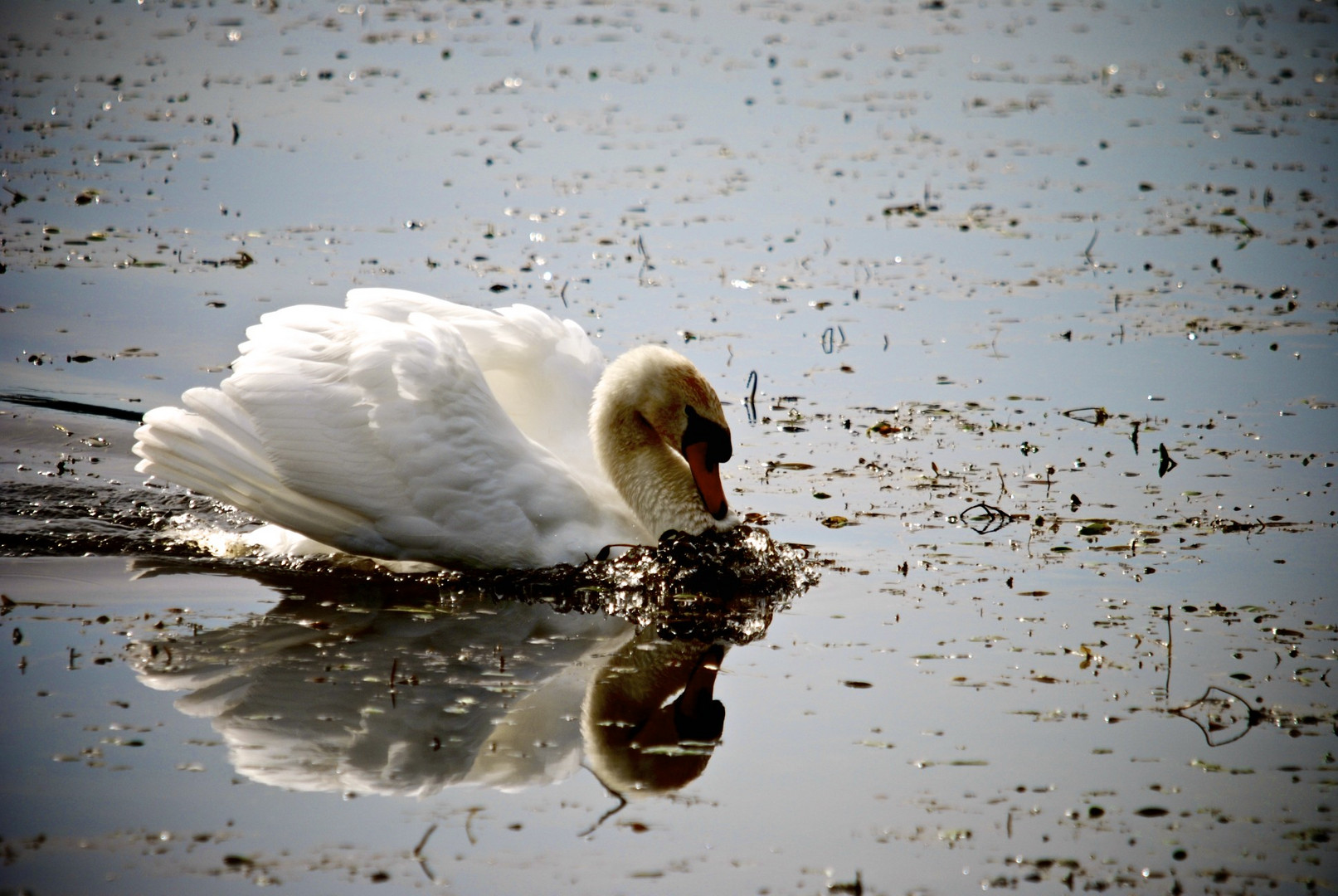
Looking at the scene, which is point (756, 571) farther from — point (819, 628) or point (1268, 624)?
point (1268, 624)

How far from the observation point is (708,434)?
832cm

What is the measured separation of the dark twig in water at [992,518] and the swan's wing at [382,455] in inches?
94.9

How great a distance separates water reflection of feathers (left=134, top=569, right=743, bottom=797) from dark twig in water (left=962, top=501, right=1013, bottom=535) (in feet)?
7.88

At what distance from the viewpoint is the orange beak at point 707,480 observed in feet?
27.2

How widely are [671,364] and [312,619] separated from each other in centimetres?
236

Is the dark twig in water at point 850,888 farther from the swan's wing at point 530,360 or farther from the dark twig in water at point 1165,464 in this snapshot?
the dark twig in water at point 1165,464

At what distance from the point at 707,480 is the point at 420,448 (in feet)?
5.26

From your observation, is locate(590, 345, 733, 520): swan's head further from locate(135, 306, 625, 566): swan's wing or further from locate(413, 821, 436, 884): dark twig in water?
locate(413, 821, 436, 884): dark twig in water

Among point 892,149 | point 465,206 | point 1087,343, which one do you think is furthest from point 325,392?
point 892,149

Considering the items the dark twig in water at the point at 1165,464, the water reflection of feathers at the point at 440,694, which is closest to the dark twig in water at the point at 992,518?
the dark twig in water at the point at 1165,464

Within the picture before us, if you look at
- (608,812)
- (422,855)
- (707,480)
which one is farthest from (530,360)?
(422,855)

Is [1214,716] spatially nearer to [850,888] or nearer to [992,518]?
[850,888]

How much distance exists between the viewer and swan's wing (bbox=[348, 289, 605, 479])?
857cm

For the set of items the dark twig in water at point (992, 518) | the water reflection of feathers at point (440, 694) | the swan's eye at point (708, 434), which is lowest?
the water reflection of feathers at point (440, 694)
